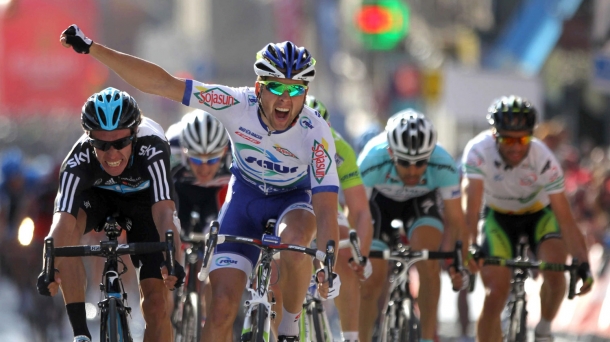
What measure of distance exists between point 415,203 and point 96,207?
3306 millimetres

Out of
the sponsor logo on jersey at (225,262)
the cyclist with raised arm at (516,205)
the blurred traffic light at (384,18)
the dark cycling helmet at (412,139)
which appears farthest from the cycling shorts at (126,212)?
the blurred traffic light at (384,18)

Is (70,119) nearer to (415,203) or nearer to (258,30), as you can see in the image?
(415,203)

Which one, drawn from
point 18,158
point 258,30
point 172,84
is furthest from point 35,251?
point 258,30

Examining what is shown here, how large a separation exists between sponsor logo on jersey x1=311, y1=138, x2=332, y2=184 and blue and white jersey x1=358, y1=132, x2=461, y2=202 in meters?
2.43

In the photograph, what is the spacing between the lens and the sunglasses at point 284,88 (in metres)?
7.42

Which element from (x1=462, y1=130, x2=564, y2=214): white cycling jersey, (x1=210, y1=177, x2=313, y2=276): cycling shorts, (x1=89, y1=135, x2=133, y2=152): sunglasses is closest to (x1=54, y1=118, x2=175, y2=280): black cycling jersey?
(x1=89, y1=135, x2=133, y2=152): sunglasses

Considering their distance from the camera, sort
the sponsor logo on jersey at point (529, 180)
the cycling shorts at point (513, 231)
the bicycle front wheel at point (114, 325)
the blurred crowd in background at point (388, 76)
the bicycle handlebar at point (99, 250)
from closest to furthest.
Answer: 1. the bicycle handlebar at point (99, 250)
2. the bicycle front wheel at point (114, 325)
3. the sponsor logo on jersey at point (529, 180)
4. the cycling shorts at point (513, 231)
5. the blurred crowd in background at point (388, 76)

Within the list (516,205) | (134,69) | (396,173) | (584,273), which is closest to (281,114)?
(134,69)

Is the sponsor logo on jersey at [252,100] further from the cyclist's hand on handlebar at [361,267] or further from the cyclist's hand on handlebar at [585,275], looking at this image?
the cyclist's hand on handlebar at [585,275]

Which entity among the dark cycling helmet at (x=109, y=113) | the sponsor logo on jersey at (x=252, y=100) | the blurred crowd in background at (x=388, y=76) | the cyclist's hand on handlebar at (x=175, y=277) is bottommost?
the cyclist's hand on handlebar at (x=175, y=277)

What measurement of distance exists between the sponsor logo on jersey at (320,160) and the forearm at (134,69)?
1054 mm

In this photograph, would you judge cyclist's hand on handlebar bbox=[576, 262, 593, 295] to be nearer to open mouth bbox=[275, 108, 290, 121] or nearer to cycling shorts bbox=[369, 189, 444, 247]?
cycling shorts bbox=[369, 189, 444, 247]

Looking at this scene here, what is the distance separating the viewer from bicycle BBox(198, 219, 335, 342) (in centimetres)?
684

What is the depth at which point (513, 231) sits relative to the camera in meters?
10.1
